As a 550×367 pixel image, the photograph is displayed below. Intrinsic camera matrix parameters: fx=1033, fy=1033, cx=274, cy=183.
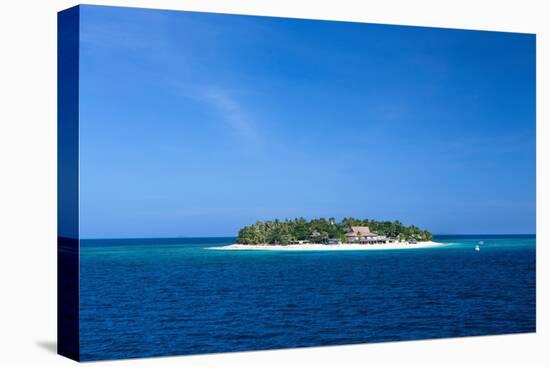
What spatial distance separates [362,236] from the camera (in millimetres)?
17281

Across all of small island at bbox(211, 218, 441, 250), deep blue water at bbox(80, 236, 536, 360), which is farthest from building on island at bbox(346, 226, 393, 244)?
deep blue water at bbox(80, 236, 536, 360)

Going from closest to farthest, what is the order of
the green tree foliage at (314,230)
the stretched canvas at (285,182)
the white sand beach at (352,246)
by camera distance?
the stretched canvas at (285,182)
the green tree foliage at (314,230)
the white sand beach at (352,246)

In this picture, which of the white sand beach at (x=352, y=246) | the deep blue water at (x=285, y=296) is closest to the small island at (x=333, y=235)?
the white sand beach at (x=352, y=246)

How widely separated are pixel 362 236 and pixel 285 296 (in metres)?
1.85

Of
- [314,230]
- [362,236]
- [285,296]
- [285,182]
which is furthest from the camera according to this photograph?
[314,230]

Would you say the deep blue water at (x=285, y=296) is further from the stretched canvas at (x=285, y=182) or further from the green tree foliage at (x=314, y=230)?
the green tree foliage at (x=314, y=230)

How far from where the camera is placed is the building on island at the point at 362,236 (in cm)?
1723

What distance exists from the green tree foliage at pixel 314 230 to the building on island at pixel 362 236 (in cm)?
9

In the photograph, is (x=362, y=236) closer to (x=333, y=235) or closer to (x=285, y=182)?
(x=333, y=235)

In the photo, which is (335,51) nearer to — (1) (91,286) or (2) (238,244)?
(2) (238,244)

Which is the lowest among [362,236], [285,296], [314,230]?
[285,296]

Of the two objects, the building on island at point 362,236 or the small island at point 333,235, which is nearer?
the small island at point 333,235

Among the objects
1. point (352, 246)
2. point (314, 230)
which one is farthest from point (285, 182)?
point (352, 246)

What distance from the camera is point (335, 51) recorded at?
1689 cm
